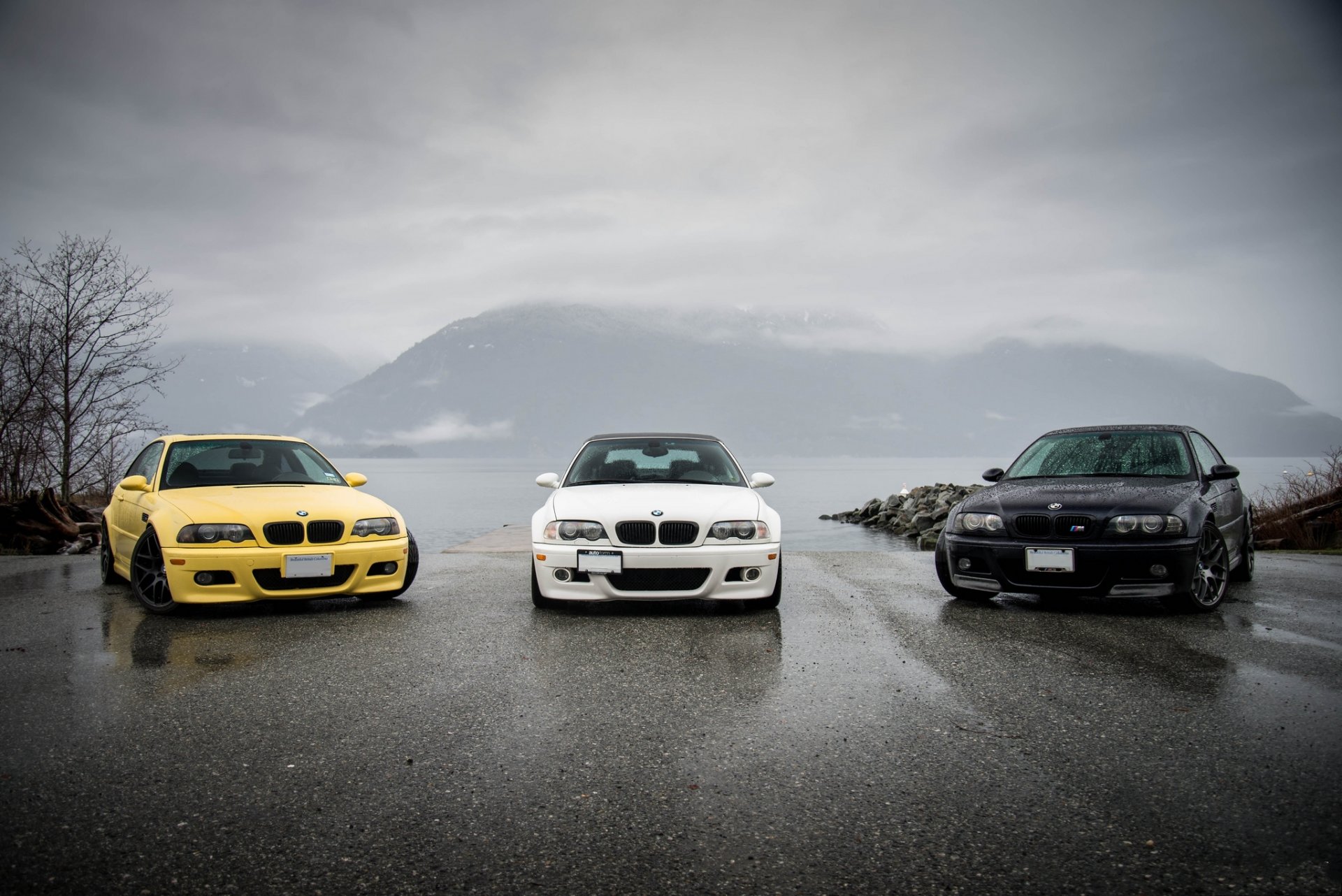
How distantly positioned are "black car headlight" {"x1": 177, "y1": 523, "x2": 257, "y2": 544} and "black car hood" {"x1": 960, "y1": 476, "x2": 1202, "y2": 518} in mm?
A: 5955

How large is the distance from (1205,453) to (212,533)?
9154 millimetres

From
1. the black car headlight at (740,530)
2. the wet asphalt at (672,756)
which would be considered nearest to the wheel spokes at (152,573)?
the wet asphalt at (672,756)

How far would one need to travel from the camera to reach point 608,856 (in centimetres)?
272

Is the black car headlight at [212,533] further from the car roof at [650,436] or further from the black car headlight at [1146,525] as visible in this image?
the black car headlight at [1146,525]

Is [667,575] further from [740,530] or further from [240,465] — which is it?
[240,465]

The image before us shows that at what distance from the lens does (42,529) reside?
14.6m

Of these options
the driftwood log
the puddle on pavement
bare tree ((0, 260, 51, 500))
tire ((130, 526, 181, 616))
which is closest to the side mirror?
tire ((130, 526, 181, 616))

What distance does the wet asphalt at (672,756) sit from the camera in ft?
8.68

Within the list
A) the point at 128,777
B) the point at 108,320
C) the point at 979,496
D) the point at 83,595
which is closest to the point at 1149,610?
the point at 979,496

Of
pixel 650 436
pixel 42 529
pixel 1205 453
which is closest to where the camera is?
pixel 650 436

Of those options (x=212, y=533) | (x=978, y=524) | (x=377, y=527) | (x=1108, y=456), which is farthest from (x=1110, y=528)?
(x=212, y=533)

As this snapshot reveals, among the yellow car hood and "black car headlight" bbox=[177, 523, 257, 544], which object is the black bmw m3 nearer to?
the yellow car hood

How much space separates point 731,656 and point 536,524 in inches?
93.9

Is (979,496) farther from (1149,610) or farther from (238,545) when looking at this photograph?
(238,545)
